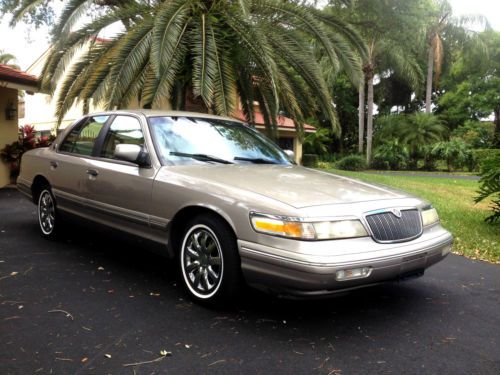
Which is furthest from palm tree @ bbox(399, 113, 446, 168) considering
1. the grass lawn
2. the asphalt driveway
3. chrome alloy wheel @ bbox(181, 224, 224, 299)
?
chrome alloy wheel @ bbox(181, 224, 224, 299)

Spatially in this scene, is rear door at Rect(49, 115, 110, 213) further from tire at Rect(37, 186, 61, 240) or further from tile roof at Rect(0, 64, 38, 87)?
tile roof at Rect(0, 64, 38, 87)

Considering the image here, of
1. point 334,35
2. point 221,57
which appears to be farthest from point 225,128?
point 334,35

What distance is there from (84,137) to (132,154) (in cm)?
158

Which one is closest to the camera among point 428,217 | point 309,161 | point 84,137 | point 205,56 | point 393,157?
point 428,217

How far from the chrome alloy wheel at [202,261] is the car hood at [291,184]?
44 cm

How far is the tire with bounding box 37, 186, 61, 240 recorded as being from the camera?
18.9ft

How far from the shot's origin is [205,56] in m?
8.52

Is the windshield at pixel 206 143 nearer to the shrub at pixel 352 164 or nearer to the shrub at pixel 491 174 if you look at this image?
the shrub at pixel 491 174

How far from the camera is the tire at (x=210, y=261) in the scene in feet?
11.6

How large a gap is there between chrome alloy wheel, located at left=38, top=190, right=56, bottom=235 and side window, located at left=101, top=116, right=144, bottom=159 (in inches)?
50.7

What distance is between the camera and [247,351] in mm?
3090

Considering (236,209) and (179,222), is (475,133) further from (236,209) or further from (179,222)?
(236,209)

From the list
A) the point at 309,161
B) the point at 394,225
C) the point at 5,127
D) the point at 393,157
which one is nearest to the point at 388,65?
the point at 393,157

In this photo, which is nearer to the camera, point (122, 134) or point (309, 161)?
point (122, 134)
